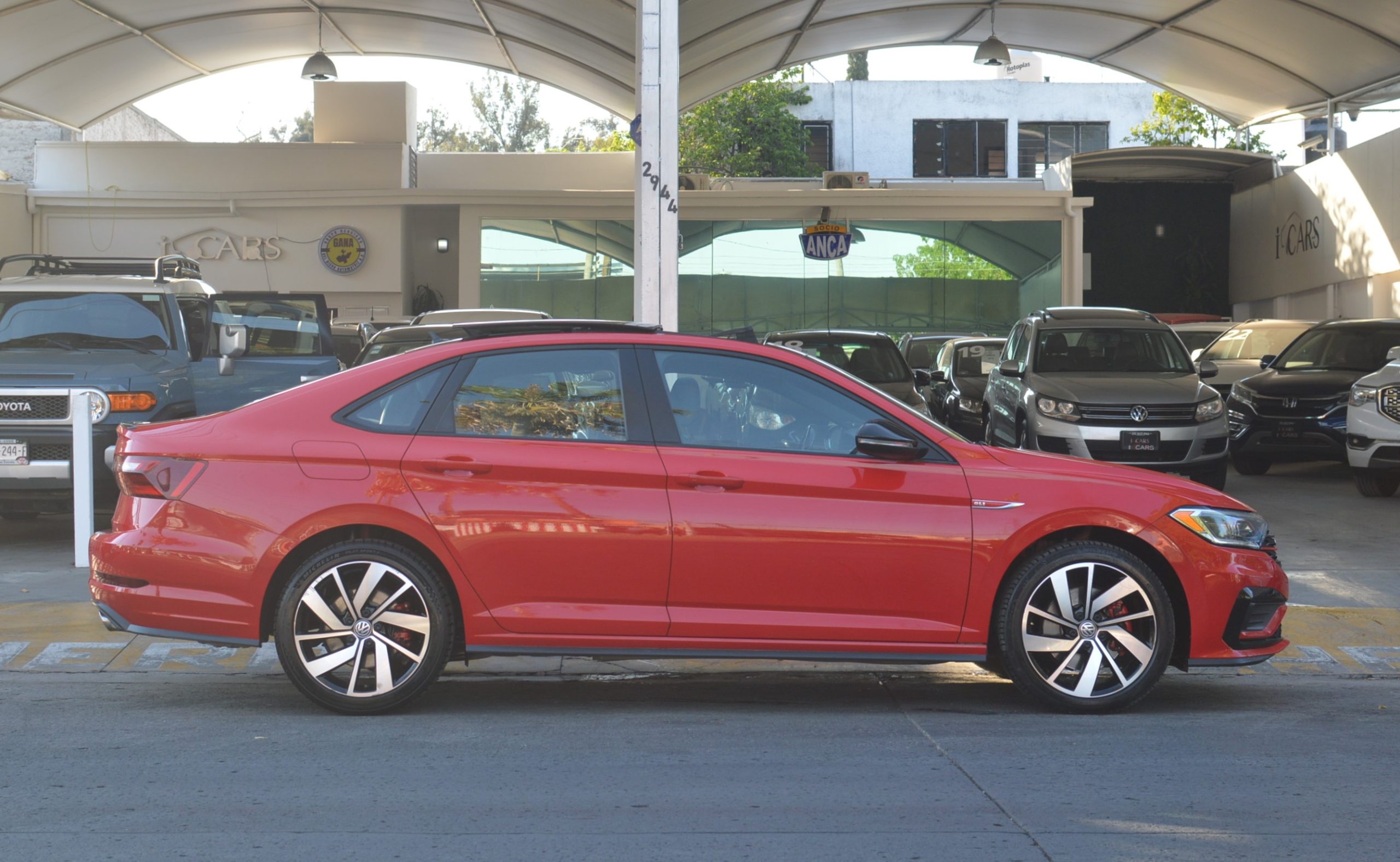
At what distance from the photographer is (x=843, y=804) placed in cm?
471

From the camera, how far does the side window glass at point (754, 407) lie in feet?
19.1

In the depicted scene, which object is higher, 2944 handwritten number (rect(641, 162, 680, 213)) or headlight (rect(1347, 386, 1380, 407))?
2944 handwritten number (rect(641, 162, 680, 213))

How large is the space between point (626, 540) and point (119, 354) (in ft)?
22.3

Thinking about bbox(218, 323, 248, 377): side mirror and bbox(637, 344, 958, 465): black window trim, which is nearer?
bbox(637, 344, 958, 465): black window trim

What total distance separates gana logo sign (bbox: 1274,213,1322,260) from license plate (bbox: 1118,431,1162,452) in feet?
50.8

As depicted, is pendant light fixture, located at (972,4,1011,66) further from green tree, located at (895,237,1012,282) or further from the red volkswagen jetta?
the red volkswagen jetta

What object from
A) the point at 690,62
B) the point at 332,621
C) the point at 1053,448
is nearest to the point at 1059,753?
the point at 332,621

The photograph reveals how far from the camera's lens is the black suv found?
602 inches

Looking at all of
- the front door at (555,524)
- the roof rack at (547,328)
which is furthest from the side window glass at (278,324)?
the front door at (555,524)

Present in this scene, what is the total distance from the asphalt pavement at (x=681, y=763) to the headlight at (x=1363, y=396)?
6.36m

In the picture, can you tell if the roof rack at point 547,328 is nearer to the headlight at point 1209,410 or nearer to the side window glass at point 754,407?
the side window glass at point 754,407

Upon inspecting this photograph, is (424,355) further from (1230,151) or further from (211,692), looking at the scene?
(1230,151)

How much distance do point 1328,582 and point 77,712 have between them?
7.35m

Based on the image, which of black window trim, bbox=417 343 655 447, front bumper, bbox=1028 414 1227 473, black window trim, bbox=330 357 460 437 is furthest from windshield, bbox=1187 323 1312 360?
black window trim, bbox=330 357 460 437
